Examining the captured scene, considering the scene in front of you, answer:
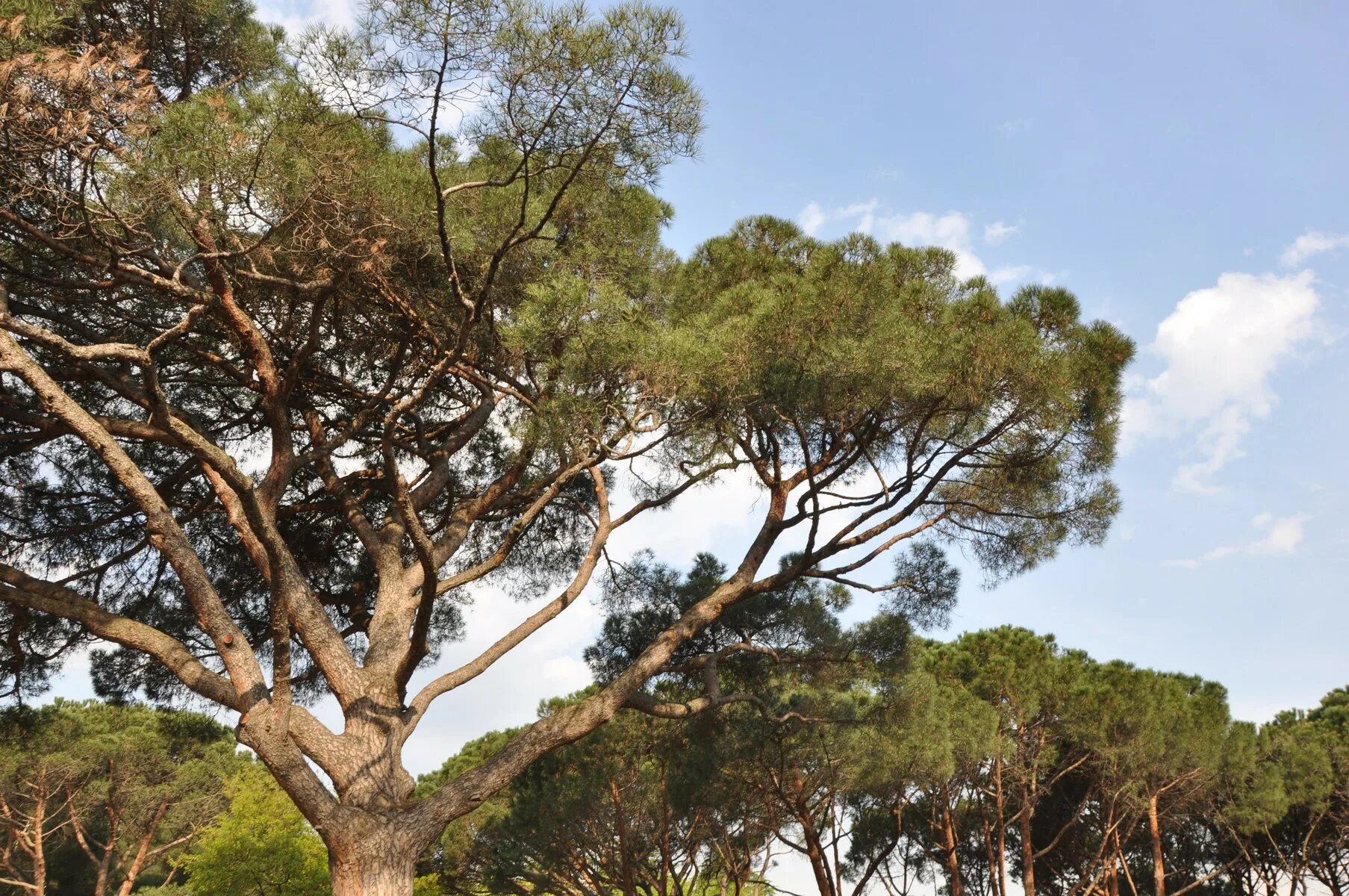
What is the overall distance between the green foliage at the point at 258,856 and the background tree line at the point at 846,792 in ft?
0.14

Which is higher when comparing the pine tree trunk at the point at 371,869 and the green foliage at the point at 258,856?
the green foliage at the point at 258,856

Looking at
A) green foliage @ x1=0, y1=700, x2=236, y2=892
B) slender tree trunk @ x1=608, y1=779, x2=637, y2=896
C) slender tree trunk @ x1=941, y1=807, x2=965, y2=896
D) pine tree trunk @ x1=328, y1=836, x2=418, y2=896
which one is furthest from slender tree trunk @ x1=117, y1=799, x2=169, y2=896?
pine tree trunk @ x1=328, y1=836, x2=418, y2=896

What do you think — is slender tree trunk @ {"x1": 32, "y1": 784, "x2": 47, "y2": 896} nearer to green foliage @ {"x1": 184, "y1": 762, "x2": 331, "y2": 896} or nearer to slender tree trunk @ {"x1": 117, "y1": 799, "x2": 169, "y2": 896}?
slender tree trunk @ {"x1": 117, "y1": 799, "x2": 169, "y2": 896}

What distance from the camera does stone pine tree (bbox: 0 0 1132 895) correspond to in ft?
16.8

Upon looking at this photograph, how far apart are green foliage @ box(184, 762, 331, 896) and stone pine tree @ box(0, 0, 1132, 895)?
870cm

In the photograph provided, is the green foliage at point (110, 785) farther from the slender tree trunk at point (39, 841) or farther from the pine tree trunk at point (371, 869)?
the pine tree trunk at point (371, 869)

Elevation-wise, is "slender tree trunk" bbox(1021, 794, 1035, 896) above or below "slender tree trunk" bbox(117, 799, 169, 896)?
below

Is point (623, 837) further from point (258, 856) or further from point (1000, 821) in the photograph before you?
point (258, 856)

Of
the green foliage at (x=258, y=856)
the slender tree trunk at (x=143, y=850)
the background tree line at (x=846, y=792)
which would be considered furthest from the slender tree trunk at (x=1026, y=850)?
the slender tree trunk at (x=143, y=850)

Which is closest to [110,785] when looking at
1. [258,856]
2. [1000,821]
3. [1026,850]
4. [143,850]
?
[143,850]

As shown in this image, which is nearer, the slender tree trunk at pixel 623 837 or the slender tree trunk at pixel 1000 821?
the slender tree trunk at pixel 623 837

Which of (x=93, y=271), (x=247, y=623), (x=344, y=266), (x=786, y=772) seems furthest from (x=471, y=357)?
(x=786, y=772)

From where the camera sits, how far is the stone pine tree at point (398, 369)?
5109 millimetres

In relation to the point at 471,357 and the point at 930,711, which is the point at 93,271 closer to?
the point at 471,357
